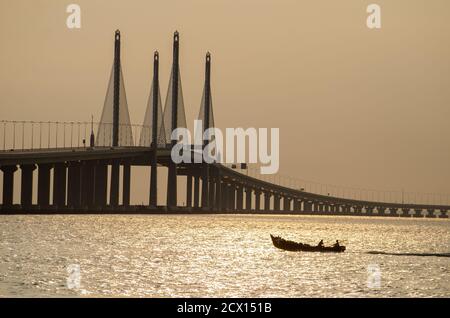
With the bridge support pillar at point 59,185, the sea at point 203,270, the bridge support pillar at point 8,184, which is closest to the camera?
the sea at point 203,270

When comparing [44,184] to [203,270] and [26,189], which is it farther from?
[203,270]

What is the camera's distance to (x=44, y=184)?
7564 inches

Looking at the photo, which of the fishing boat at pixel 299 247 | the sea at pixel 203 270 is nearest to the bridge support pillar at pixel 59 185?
the sea at pixel 203 270

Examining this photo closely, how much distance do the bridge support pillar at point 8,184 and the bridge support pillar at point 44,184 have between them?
296 inches

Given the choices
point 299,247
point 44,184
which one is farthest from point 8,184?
point 299,247

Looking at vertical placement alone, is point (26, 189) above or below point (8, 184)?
below

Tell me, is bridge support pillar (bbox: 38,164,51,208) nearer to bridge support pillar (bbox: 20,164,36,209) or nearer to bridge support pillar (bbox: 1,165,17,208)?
bridge support pillar (bbox: 20,164,36,209)

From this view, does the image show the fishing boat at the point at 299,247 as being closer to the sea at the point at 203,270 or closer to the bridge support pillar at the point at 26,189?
the sea at the point at 203,270

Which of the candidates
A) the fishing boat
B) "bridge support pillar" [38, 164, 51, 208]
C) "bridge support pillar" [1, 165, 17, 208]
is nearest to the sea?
the fishing boat

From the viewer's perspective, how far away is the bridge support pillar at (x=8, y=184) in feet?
599

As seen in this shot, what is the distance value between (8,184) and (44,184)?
10.4m

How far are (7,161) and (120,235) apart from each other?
41.3 meters

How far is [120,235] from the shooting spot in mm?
139250

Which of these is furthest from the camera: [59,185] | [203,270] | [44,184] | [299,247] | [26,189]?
[59,185]
